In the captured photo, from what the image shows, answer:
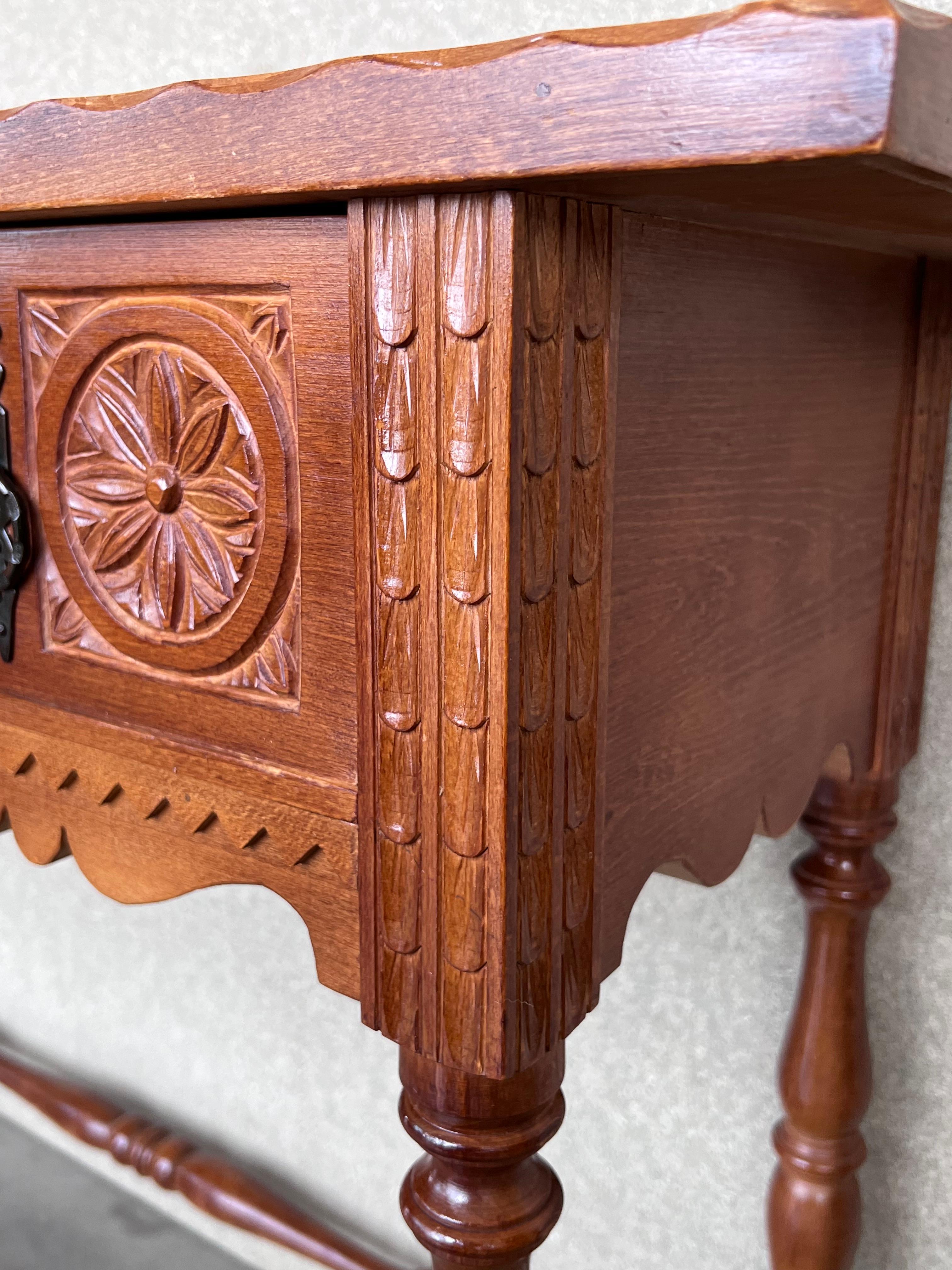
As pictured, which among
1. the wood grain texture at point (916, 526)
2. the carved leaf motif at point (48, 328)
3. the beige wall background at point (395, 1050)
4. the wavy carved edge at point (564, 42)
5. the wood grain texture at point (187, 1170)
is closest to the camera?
the wavy carved edge at point (564, 42)

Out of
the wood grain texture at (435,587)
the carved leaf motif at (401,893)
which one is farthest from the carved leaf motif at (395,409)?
the carved leaf motif at (401,893)

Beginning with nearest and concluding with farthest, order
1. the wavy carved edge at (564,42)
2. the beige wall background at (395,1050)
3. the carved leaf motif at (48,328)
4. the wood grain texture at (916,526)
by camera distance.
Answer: the wavy carved edge at (564,42) < the carved leaf motif at (48,328) < the wood grain texture at (916,526) < the beige wall background at (395,1050)

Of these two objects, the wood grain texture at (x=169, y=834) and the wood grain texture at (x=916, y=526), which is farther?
the wood grain texture at (x=916, y=526)

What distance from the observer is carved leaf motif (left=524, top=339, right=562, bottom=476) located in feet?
1.28

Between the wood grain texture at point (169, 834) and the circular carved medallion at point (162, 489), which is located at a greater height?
the circular carved medallion at point (162, 489)

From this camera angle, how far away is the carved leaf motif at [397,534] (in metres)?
0.41

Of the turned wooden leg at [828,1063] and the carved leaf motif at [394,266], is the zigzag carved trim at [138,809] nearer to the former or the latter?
the carved leaf motif at [394,266]

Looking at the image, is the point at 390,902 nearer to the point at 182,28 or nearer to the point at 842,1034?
the point at 842,1034

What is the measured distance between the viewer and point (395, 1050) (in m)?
1.13

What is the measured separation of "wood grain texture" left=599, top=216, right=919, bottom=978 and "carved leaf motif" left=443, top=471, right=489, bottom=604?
2.7 inches

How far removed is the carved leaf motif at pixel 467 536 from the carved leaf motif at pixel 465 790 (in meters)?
0.05

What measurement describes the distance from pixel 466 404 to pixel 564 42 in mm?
111

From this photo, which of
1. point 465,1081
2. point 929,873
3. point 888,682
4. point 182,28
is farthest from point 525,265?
point 182,28

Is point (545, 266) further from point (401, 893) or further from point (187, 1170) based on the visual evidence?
point (187, 1170)
